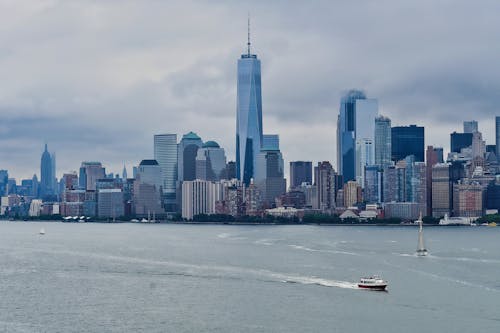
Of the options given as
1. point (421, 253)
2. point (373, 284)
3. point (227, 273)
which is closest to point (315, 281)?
point (373, 284)

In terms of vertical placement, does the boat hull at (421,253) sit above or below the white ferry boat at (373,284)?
above

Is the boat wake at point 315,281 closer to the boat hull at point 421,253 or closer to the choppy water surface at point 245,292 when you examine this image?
the choppy water surface at point 245,292

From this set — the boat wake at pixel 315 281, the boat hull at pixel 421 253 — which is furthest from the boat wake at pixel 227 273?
the boat hull at pixel 421 253

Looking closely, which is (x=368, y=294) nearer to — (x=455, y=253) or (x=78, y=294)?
(x=78, y=294)

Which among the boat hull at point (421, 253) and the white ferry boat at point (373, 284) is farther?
the boat hull at point (421, 253)

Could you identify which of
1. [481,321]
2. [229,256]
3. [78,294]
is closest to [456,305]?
[481,321]

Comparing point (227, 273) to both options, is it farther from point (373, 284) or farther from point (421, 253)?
point (421, 253)

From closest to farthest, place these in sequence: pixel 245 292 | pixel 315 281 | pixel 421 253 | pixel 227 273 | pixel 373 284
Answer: pixel 245 292, pixel 373 284, pixel 315 281, pixel 227 273, pixel 421 253

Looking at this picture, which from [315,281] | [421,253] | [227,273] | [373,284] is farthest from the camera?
Answer: [421,253]
